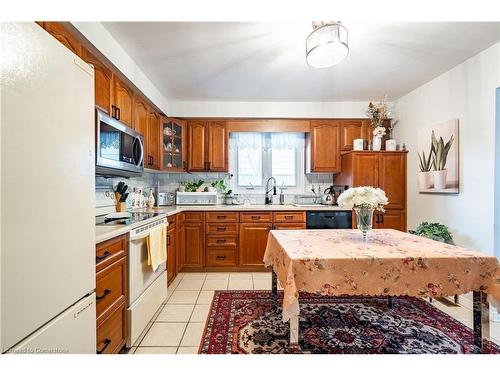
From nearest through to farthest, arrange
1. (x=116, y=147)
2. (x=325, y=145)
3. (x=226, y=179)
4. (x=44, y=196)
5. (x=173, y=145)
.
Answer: (x=44, y=196), (x=116, y=147), (x=173, y=145), (x=325, y=145), (x=226, y=179)

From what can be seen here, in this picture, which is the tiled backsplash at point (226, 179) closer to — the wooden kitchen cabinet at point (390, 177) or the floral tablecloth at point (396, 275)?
the wooden kitchen cabinet at point (390, 177)

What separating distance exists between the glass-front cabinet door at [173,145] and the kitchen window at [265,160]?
2.63ft

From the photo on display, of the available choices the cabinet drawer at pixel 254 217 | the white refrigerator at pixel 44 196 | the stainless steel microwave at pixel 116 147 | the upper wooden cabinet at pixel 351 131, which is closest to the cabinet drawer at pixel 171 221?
the stainless steel microwave at pixel 116 147

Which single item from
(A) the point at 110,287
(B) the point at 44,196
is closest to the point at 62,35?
(B) the point at 44,196

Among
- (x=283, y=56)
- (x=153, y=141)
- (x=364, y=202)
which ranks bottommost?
(x=364, y=202)

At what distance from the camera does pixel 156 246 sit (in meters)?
2.13

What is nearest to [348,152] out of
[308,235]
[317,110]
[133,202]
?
[317,110]

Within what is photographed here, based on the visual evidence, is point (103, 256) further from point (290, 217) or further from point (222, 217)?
point (290, 217)

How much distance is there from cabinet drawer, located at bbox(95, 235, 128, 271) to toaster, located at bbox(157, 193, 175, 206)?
2.05m

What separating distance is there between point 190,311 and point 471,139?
10.5 ft

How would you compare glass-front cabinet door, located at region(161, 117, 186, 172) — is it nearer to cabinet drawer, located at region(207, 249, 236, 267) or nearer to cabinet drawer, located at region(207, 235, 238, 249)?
cabinet drawer, located at region(207, 235, 238, 249)

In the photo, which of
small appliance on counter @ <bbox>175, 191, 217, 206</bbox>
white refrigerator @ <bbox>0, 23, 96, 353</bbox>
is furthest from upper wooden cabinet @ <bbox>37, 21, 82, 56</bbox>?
small appliance on counter @ <bbox>175, 191, 217, 206</bbox>

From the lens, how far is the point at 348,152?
3.57m
